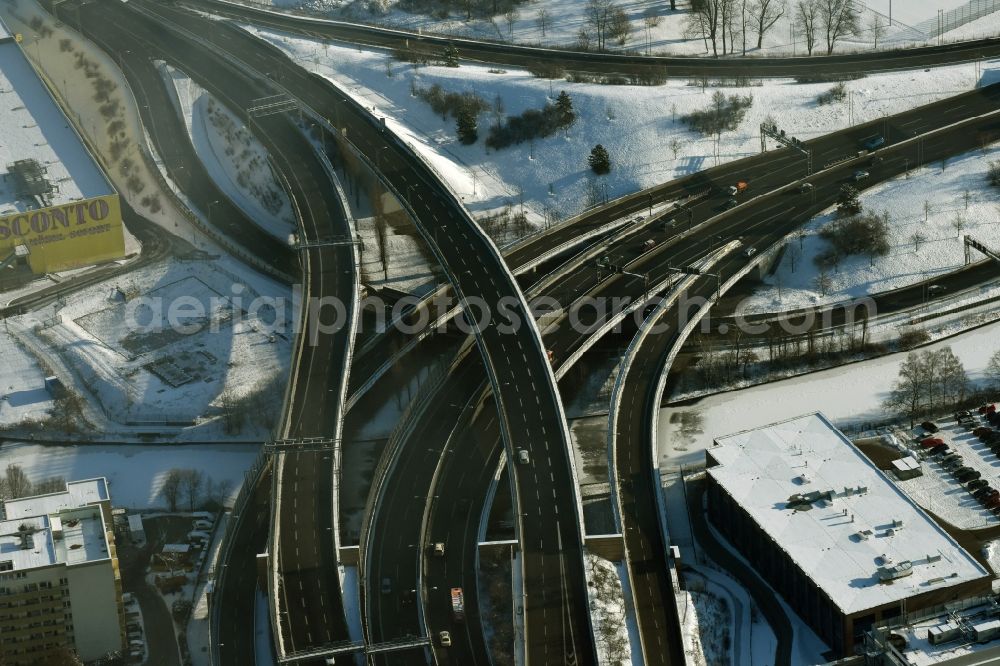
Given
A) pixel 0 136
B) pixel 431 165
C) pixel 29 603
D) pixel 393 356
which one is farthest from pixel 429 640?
pixel 0 136

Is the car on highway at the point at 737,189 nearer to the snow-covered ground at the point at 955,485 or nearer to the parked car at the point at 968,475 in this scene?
the snow-covered ground at the point at 955,485

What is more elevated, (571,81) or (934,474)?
(571,81)

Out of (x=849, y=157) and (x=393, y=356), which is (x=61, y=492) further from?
(x=849, y=157)

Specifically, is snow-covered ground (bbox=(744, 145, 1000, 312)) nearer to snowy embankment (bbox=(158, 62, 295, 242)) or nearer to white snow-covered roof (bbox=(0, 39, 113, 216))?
snowy embankment (bbox=(158, 62, 295, 242))

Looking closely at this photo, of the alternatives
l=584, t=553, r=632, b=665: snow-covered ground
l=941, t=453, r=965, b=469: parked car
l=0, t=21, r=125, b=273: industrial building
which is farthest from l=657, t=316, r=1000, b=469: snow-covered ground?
l=0, t=21, r=125, b=273: industrial building

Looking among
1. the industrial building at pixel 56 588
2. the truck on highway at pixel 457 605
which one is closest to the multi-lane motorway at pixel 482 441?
the truck on highway at pixel 457 605
